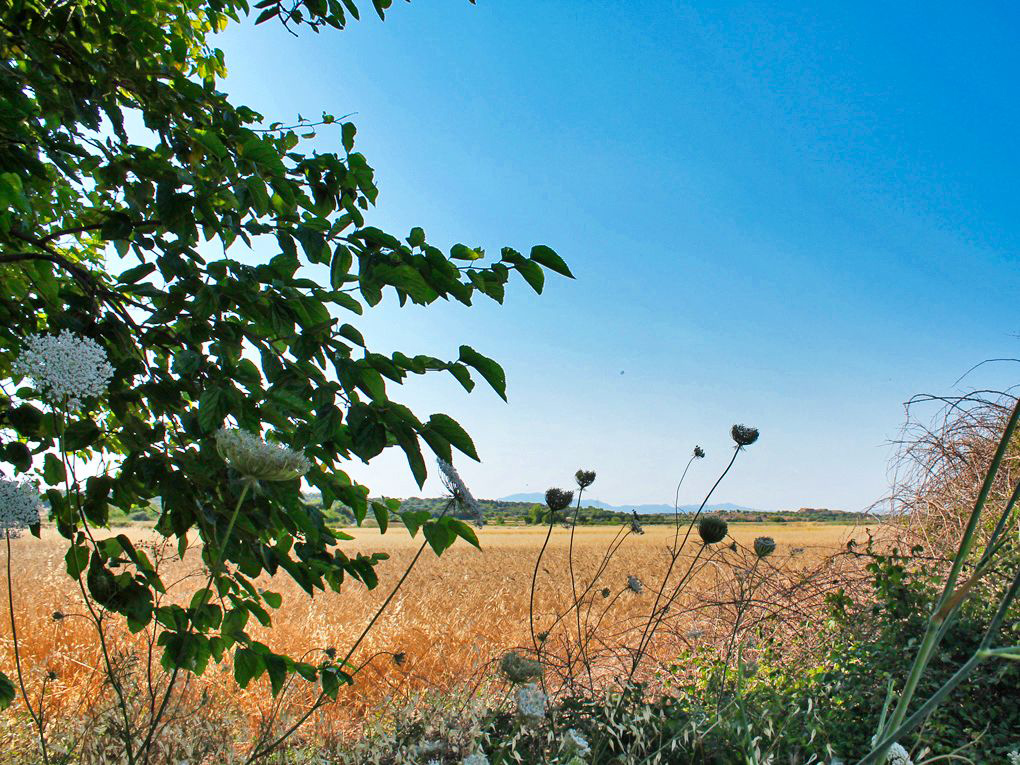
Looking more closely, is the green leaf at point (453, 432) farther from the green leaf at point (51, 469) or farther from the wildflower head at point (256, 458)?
the green leaf at point (51, 469)

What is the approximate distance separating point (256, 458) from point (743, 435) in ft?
9.08

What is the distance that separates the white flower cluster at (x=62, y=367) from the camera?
162cm

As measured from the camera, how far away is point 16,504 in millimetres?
2104

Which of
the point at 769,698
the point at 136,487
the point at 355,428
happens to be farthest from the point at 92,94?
the point at 769,698

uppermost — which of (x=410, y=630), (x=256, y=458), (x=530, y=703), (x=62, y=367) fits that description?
(x=62, y=367)

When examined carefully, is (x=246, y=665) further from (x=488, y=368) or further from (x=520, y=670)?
(x=488, y=368)

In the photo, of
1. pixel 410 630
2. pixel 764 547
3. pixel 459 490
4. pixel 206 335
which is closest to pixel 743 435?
pixel 764 547

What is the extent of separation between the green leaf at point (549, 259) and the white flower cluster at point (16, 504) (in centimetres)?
181

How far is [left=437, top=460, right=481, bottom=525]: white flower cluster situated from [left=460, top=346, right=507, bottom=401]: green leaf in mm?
580

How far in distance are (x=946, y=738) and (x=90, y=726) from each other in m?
4.28

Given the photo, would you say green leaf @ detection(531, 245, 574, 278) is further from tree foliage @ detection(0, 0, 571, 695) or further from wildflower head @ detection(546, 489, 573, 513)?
wildflower head @ detection(546, 489, 573, 513)

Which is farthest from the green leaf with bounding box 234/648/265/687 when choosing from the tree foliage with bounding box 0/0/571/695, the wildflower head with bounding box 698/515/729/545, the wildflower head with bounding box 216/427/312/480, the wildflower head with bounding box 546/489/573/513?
the wildflower head with bounding box 698/515/729/545

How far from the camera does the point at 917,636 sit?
4.28 m

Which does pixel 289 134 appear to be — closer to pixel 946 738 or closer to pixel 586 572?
pixel 946 738
